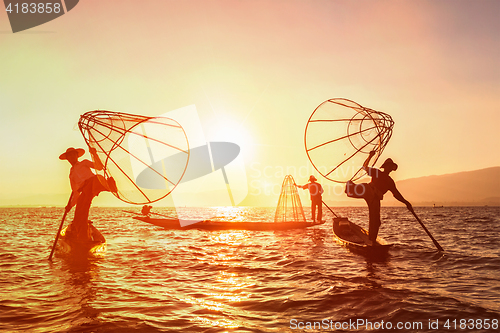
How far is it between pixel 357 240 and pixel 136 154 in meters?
12.1

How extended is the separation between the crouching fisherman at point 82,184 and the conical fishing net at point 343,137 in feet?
30.2

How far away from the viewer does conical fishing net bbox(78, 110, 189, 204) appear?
1315cm

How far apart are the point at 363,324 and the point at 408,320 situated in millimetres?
1050

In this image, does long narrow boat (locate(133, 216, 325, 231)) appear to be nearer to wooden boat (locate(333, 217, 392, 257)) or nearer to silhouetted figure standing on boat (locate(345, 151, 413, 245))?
wooden boat (locate(333, 217, 392, 257))

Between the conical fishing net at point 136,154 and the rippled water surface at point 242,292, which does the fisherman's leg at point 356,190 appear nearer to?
the rippled water surface at point 242,292

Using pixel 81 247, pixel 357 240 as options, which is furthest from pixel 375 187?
pixel 81 247

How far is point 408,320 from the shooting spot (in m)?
6.05

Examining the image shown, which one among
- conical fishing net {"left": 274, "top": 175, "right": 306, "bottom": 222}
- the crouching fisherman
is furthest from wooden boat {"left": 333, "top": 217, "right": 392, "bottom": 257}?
the crouching fisherman

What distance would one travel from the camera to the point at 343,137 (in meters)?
14.7

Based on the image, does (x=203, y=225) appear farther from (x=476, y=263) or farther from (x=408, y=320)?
(x=408, y=320)

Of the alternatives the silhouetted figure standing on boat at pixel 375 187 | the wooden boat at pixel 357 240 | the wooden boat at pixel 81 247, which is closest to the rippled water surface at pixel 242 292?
the wooden boat at pixel 81 247

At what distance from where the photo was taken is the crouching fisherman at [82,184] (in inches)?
504

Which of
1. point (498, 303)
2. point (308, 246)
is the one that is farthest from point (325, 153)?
point (498, 303)

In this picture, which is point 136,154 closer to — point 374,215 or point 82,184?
point 82,184
